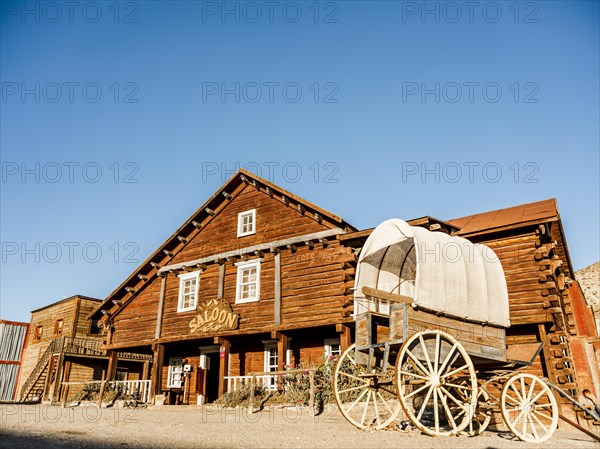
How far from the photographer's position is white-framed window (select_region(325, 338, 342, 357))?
18031mm

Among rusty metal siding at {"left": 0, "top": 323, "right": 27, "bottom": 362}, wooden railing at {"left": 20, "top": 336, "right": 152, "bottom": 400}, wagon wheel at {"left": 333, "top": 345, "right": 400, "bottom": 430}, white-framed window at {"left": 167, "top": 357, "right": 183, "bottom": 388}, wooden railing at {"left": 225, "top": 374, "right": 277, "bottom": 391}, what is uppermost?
rusty metal siding at {"left": 0, "top": 323, "right": 27, "bottom": 362}

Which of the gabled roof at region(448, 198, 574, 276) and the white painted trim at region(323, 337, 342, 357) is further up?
the gabled roof at region(448, 198, 574, 276)

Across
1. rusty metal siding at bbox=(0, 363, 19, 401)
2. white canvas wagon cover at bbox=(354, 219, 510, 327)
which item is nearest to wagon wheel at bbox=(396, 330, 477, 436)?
white canvas wagon cover at bbox=(354, 219, 510, 327)

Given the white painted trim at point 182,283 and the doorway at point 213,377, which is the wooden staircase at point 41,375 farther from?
the white painted trim at point 182,283

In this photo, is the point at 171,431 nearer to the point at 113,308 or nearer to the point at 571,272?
the point at 113,308

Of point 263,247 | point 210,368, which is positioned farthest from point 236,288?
point 210,368

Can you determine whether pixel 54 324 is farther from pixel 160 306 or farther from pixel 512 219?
pixel 512 219

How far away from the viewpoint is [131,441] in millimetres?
8742

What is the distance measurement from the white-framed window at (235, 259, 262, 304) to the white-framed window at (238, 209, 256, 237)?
4.50ft

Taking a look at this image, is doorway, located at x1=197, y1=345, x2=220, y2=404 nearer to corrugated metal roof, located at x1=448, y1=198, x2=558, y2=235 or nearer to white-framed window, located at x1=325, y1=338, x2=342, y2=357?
white-framed window, located at x1=325, y1=338, x2=342, y2=357

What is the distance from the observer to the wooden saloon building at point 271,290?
14594 millimetres

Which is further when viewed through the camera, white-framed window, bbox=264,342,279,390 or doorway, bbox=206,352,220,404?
doorway, bbox=206,352,220,404

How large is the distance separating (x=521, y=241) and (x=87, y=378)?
1031 inches

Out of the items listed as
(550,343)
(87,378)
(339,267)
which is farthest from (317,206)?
(87,378)
